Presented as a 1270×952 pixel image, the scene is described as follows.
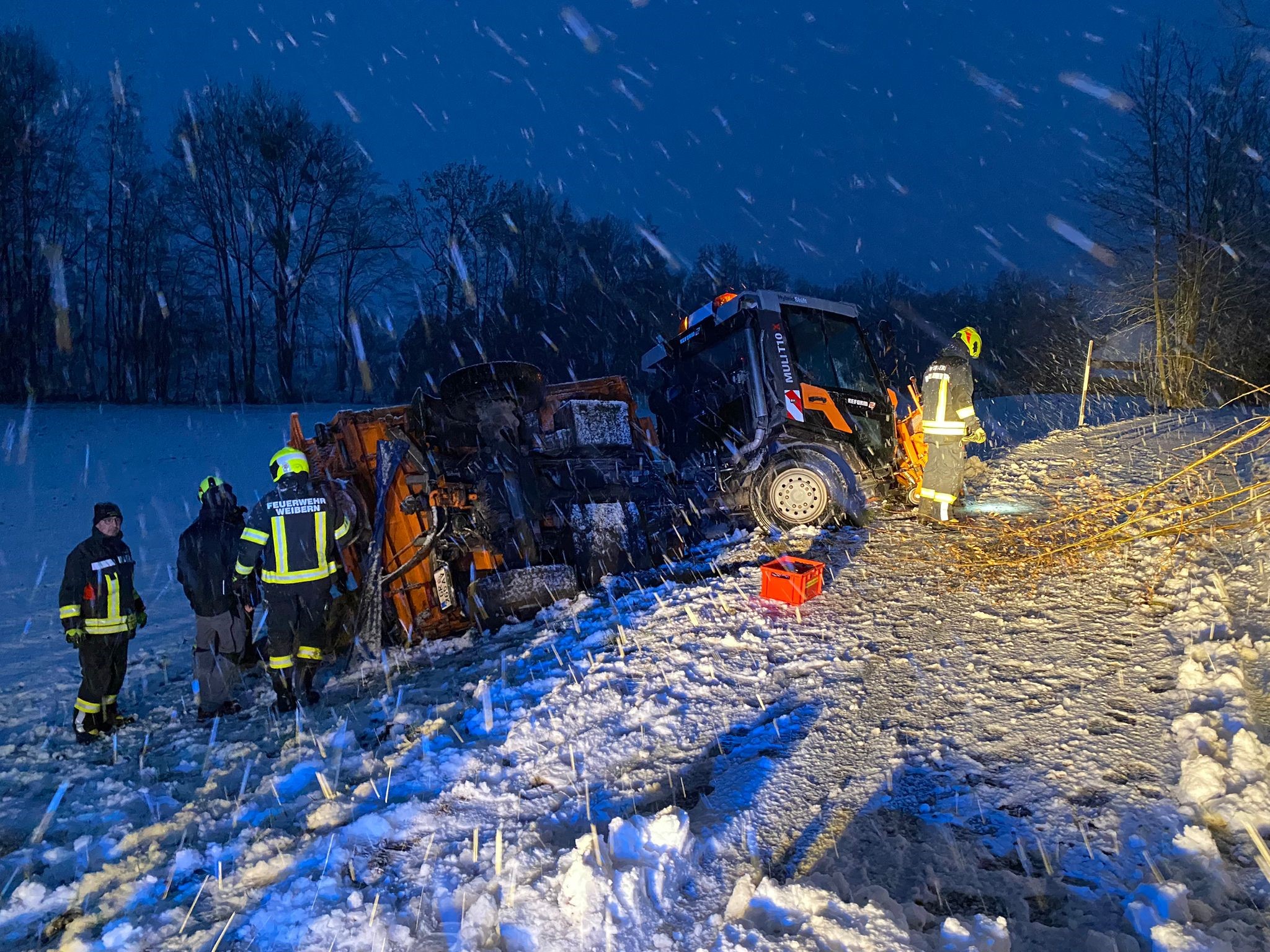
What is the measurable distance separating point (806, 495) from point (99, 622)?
6027 millimetres

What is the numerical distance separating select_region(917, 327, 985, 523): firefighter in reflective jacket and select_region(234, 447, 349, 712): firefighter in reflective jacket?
5319 mm

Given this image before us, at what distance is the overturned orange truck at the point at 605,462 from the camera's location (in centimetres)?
604

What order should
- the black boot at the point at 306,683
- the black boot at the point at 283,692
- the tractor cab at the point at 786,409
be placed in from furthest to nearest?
the tractor cab at the point at 786,409 < the black boot at the point at 306,683 < the black boot at the point at 283,692

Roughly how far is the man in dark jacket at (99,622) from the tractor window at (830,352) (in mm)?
6193

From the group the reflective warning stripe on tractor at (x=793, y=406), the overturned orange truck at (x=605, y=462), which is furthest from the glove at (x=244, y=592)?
the reflective warning stripe on tractor at (x=793, y=406)

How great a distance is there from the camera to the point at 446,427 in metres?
6.71

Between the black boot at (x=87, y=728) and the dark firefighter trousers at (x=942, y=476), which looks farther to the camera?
the dark firefighter trousers at (x=942, y=476)

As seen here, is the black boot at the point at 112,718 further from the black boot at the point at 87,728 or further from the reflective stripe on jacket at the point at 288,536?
the reflective stripe on jacket at the point at 288,536

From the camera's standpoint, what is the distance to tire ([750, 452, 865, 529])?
24.4ft

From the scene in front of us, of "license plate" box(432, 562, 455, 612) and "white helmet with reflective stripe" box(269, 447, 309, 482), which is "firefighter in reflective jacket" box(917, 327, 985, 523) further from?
"white helmet with reflective stripe" box(269, 447, 309, 482)

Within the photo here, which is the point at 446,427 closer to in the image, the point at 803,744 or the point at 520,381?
the point at 520,381

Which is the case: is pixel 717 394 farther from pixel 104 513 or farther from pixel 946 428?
pixel 104 513

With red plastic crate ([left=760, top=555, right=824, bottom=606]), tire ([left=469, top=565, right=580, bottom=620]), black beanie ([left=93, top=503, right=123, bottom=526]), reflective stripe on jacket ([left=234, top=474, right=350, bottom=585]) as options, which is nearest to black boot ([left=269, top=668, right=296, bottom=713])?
reflective stripe on jacket ([left=234, top=474, right=350, bottom=585])

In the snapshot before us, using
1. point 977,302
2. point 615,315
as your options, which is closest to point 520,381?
point 615,315
